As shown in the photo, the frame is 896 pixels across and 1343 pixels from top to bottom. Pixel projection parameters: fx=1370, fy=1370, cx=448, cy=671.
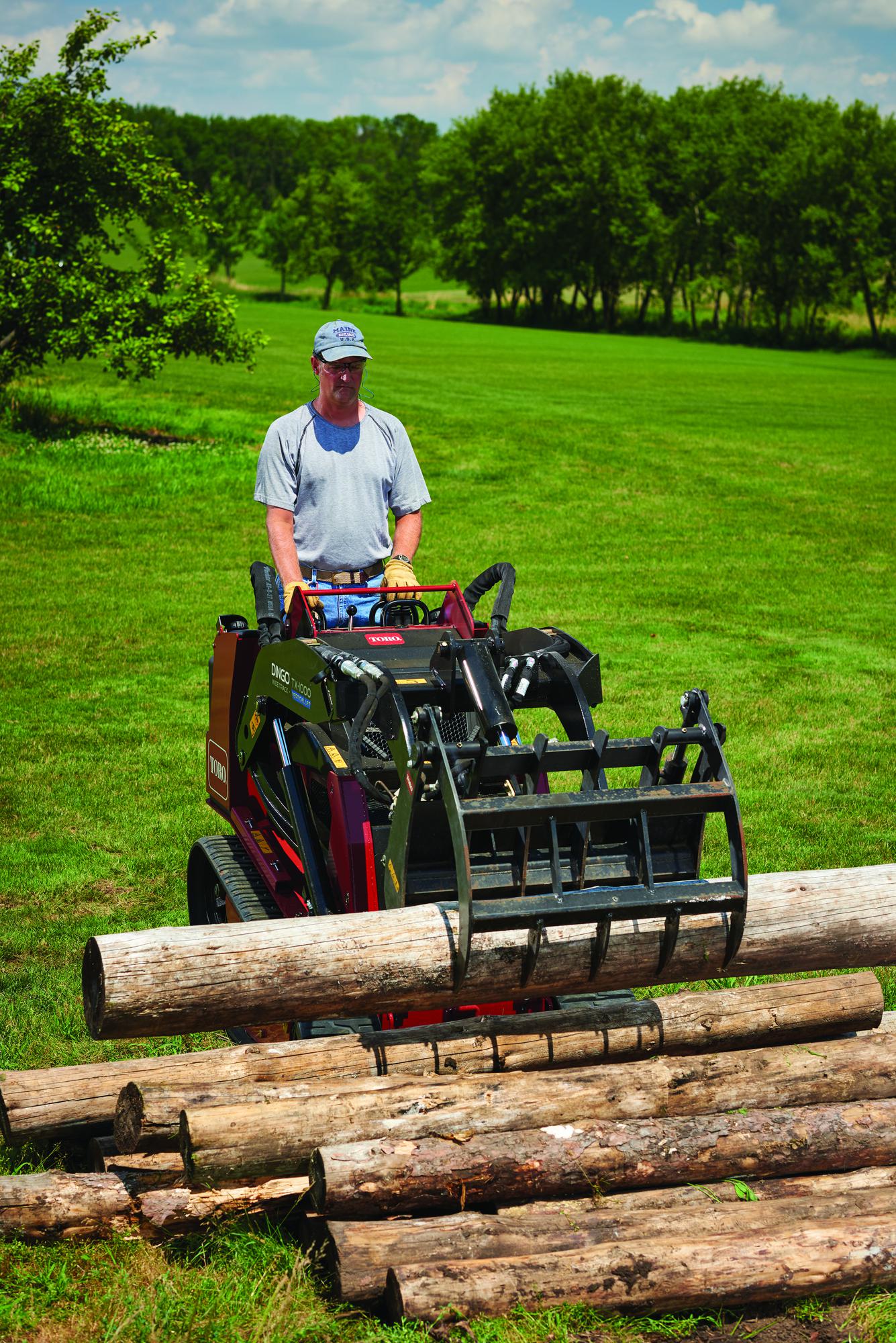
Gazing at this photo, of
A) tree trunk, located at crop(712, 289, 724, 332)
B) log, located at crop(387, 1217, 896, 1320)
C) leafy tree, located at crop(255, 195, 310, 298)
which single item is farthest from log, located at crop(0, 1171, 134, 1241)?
leafy tree, located at crop(255, 195, 310, 298)

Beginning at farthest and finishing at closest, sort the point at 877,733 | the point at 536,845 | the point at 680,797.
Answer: the point at 877,733, the point at 536,845, the point at 680,797

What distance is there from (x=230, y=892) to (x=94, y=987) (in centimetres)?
179

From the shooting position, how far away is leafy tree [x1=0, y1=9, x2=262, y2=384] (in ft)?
67.5

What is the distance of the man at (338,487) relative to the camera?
6.42 m

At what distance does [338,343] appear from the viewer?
20.7ft

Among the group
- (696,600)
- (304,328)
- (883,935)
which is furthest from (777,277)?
(883,935)

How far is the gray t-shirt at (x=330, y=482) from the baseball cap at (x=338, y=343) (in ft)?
1.09

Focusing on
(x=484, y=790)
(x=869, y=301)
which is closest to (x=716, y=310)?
(x=869, y=301)

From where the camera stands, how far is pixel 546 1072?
4.20m

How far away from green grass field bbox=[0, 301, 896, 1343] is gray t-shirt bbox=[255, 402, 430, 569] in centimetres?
206

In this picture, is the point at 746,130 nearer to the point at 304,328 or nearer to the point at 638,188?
the point at 638,188

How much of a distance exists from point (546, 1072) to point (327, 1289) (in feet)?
2.91

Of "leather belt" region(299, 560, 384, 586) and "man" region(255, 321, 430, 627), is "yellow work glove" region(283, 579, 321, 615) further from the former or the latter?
"leather belt" region(299, 560, 384, 586)

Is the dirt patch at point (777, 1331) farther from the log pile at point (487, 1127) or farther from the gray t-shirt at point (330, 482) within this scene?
the gray t-shirt at point (330, 482)
